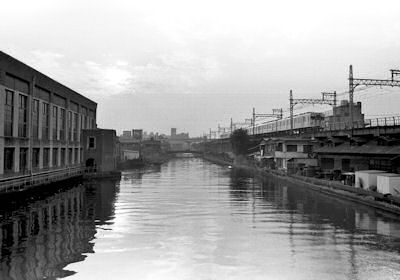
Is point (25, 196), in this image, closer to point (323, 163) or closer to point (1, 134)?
point (1, 134)

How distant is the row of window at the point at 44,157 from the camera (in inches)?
1422

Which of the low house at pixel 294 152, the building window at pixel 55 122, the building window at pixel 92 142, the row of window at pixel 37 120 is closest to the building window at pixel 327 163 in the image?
the low house at pixel 294 152

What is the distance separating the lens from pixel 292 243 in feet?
64.7

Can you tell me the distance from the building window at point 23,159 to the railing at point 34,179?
95 centimetres

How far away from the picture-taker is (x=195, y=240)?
20.2 meters

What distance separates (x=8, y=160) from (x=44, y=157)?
10.6m

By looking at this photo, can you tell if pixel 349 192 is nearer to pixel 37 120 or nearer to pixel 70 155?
pixel 37 120

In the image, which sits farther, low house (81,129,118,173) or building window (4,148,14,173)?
low house (81,129,118,173)

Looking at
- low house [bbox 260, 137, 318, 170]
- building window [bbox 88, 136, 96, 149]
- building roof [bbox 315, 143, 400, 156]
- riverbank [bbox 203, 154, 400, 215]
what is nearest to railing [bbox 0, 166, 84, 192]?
building window [bbox 88, 136, 96, 149]

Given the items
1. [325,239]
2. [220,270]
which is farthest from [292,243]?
[220,270]

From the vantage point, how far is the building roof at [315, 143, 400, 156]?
1520 inches

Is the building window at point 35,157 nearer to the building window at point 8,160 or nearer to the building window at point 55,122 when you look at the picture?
the building window at point 8,160

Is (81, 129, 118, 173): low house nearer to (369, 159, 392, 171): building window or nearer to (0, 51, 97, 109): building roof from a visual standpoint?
(0, 51, 97, 109): building roof

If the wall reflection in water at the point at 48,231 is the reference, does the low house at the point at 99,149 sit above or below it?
above
